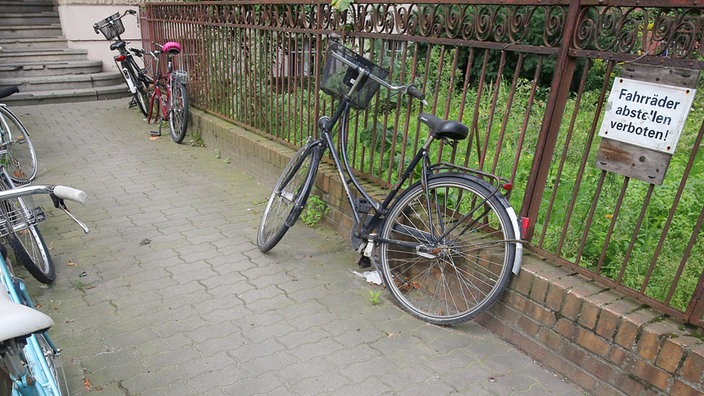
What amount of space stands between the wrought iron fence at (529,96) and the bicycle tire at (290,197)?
54 centimetres

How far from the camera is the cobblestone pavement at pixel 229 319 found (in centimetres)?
258

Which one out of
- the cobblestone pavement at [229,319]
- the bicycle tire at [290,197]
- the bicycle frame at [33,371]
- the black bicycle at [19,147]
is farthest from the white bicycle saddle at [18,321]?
the black bicycle at [19,147]

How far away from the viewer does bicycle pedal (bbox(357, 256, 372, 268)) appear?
3.61 meters

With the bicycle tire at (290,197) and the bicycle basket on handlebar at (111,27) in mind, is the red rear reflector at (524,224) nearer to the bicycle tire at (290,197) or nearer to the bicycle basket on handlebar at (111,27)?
the bicycle tire at (290,197)

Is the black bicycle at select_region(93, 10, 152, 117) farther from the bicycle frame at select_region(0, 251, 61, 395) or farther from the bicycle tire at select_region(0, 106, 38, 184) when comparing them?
the bicycle frame at select_region(0, 251, 61, 395)

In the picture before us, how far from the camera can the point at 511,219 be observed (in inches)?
106

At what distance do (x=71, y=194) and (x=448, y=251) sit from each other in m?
2.09

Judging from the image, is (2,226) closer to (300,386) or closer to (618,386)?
(300,386)

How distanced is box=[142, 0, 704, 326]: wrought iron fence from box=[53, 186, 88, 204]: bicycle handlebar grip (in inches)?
85.1

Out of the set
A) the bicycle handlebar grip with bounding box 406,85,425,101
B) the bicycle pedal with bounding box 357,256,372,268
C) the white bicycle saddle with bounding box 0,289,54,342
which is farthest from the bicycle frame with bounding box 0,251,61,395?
the bicycle handlebar grip with bounding box 406,85,425,101

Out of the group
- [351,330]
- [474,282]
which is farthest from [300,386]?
[474,282]

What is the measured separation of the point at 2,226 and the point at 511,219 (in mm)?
2949

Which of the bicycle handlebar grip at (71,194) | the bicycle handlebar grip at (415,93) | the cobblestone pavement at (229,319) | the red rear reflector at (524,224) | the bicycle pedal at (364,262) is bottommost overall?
the cobblestone pavement at (229,319)

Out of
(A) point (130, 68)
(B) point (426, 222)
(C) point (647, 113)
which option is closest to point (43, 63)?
(A) point (130, 68)
